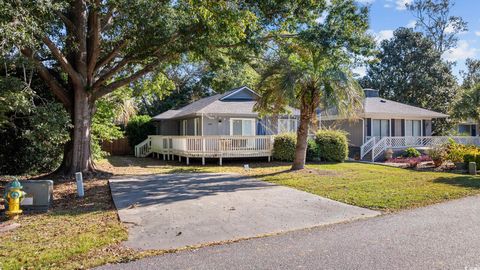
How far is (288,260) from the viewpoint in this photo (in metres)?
5.06

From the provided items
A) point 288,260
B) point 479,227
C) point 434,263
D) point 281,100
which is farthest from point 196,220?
point 281,100

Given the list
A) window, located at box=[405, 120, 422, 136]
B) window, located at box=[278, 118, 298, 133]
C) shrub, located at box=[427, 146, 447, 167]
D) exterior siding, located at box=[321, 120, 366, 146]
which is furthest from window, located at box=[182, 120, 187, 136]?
window, located at box=[405, 120, 422, 136]

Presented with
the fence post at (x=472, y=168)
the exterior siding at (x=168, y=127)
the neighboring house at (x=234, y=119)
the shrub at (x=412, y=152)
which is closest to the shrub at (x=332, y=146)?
the neighboring house at (x=234, y=119)

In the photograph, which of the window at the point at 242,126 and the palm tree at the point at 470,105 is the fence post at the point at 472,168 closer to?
the window at the point at 242,126

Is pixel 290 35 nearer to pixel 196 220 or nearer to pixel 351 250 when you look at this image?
pixel 196 220

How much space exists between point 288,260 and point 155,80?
633 inches

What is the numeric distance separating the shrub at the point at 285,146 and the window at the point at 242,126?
3.05 m

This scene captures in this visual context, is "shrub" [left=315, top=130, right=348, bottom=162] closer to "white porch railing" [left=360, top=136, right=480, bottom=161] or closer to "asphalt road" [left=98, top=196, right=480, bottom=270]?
"white porch railing" [left=360, top=136, right=480, bottom=161]

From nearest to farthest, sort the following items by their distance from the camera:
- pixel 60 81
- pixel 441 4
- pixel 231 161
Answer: pixel 60 81
pixel 231 161
pixel 441 4

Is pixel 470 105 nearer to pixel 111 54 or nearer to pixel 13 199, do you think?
pixel 111 54

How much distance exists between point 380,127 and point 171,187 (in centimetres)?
1950

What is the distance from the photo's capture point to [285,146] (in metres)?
20.4

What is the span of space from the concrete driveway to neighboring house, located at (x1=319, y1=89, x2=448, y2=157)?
1565 centimetres

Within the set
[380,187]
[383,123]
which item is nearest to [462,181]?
[380,187]
